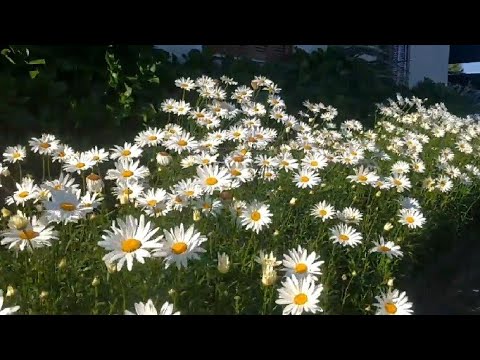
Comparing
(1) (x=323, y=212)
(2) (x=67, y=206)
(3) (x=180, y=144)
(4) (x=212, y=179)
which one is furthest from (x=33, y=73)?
(1) (x=323, y=212)

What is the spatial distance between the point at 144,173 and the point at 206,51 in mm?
3365

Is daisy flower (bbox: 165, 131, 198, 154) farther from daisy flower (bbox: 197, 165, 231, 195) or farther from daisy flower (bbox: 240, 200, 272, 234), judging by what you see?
daisy flower (bbox: 240, 200, 272, 234)

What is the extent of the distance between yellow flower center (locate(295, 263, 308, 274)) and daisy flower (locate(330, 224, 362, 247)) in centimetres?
53

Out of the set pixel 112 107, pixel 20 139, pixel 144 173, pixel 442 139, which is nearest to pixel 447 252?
pixel 442 139

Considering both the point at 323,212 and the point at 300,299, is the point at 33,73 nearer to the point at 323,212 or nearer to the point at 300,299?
the point at 323,212

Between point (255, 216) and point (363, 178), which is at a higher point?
point (363, 178)

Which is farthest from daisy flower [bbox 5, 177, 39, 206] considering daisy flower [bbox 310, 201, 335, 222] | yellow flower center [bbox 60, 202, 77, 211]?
daisy flower [bbox 310, 201, 335, 222]

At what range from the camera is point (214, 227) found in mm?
2158

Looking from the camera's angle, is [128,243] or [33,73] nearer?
[128,243]

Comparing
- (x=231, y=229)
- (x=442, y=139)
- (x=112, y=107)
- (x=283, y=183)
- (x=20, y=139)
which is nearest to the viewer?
(x=231, y=229)

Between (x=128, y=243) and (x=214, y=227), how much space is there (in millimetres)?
763

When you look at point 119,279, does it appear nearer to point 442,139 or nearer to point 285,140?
point 285,140

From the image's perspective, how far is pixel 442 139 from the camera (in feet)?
16.1

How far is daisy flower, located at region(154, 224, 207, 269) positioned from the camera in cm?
143
